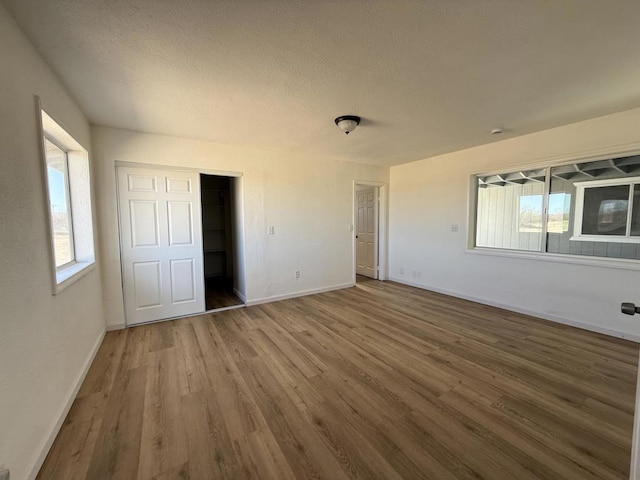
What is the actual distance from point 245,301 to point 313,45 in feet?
11.4

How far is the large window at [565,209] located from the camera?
294cm

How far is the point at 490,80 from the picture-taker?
213 cm

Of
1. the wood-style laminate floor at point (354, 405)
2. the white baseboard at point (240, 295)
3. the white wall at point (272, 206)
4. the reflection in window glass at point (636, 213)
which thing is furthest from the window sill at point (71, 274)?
the reflection in window glass at point (636, 213)

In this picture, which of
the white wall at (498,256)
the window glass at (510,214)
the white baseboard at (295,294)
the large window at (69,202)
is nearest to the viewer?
the large window at (69,202)

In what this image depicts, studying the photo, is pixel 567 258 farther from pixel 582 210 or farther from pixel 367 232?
pixel 367 232

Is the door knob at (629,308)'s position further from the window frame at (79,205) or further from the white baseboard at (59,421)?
the window frame at (79,205)

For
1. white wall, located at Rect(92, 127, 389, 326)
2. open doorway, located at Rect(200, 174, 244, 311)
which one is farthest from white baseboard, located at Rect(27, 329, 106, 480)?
open doorway, located at Rect(200, 174, 244, 311)

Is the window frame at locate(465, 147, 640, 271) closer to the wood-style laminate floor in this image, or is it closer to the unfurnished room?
the unfurnished room

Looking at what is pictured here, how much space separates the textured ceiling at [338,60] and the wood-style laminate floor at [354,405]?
242 cm

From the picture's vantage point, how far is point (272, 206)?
426 centimetres

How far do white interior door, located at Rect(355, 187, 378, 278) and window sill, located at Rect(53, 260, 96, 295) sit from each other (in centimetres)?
471

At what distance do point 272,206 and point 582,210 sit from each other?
406 cm

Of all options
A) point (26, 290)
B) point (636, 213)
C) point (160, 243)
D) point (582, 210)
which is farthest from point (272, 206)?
point (636, 213)

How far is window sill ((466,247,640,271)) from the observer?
112 inches
